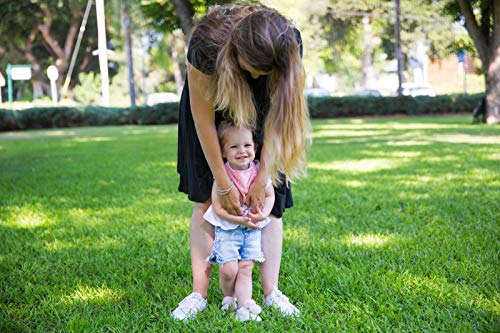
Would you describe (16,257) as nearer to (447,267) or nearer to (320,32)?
(447,267)

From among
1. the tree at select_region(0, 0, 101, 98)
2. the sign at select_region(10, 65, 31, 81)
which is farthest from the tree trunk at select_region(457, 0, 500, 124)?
the tree at select_region(0, 0, 101, 98)

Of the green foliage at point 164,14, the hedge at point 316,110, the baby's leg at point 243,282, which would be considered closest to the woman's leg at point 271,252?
the baby's leg at point 243,282

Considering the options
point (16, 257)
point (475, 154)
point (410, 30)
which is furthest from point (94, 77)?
point (16, 257)

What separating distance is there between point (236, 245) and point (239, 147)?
1.53 feet

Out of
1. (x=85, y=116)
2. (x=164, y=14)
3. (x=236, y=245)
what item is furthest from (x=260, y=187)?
(x=85, y=116)

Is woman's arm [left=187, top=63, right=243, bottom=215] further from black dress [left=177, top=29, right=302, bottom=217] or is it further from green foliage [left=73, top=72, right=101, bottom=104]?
green foliage [left=73, top=72, right=101, bottom=104]

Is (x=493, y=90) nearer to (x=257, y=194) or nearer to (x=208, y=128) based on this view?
(x=257, y=194)

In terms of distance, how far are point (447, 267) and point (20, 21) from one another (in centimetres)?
3952

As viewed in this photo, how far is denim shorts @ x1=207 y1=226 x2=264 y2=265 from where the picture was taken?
282 cm

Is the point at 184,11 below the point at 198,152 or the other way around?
the other way around

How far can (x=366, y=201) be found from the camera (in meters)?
5.77

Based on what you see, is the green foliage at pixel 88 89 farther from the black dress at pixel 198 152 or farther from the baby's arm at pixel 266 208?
the baby's arm at pixel 266 208

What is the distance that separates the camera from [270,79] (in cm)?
267

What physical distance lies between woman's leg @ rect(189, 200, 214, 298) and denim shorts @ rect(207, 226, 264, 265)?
9 centimetres
